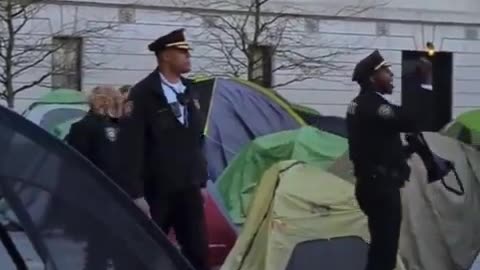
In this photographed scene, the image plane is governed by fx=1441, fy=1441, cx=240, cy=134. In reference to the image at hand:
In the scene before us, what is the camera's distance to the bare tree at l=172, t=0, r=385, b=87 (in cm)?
2902

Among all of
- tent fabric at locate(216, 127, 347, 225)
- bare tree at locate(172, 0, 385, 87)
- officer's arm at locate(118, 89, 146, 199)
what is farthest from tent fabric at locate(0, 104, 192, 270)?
bare tree at locate(172, 0, 385, 87)

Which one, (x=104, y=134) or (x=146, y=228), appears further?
(x=104, y=134)

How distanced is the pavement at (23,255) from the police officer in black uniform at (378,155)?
536 cm

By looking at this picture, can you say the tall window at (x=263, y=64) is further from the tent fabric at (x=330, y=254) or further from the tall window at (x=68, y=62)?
the tent fabric at (x=330, y=254)

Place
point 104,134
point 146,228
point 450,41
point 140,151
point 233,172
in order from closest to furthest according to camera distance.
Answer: point 146,228 < point 140,151 < point 104,134 < point 233,172 < point 450,41

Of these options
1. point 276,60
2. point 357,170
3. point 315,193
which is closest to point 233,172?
point 315,193

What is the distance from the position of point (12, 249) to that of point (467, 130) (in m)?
8.55

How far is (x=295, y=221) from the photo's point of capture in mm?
10219

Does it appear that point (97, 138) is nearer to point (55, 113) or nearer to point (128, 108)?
point (128, 108)

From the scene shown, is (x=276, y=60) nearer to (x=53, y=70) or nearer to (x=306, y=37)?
(x=306, y=37)

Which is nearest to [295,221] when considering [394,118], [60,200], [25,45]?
[394,118]

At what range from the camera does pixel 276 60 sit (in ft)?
97.4

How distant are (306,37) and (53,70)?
6.09 meters

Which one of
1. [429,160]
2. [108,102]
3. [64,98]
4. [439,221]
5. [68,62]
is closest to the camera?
[429,160]
